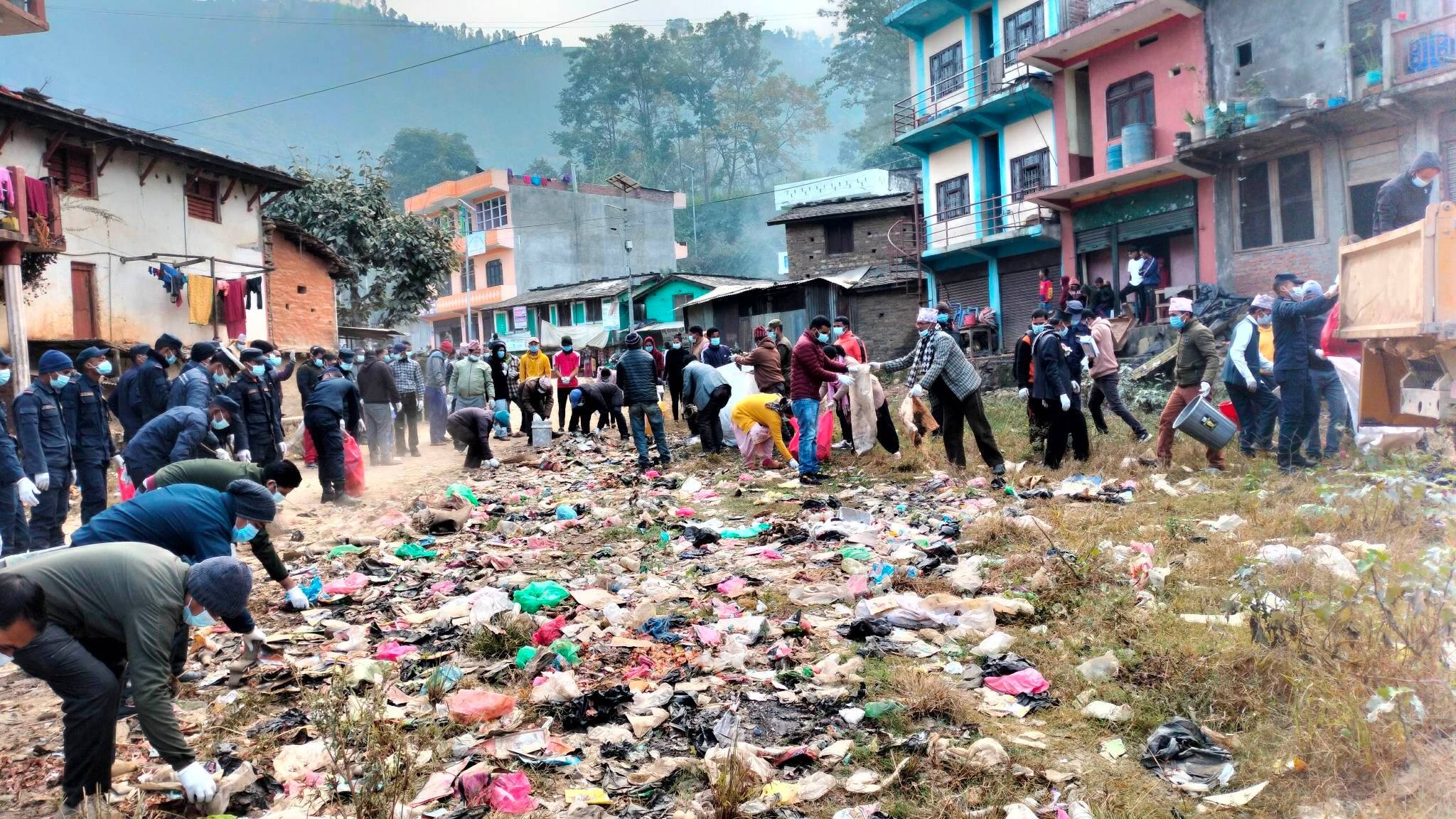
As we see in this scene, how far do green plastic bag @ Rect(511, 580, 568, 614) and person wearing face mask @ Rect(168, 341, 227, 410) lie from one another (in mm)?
3954

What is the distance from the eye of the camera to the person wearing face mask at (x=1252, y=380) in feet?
26.9

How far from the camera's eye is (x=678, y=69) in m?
60.3

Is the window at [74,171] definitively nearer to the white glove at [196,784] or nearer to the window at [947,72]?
the white glove at [196,784]

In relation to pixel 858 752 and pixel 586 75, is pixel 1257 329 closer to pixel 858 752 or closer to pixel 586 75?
pixel 858 752

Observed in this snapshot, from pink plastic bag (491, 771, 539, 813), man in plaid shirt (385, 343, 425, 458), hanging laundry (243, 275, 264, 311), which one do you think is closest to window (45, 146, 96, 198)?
hanging laundry (243, 275, 264, 311)

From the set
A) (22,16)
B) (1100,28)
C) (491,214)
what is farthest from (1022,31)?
(491,214)

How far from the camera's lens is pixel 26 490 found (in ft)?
22.7

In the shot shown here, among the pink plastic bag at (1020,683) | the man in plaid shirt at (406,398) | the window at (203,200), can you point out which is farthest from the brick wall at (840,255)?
the pink plastic bag at (1020,683)

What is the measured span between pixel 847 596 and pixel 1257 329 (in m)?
5.20

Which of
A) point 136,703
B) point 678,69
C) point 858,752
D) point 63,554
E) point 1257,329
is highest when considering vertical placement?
point 678,69

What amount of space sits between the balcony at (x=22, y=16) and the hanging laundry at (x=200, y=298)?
5100 millimetres

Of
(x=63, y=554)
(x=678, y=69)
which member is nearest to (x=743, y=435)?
(x=63, y=554)

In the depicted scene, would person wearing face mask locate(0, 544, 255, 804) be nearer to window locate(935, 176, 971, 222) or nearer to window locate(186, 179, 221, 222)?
window locate(186, 179, 221, 222)

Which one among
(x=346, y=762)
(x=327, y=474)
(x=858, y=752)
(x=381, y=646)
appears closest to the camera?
(x=346, y=762)
